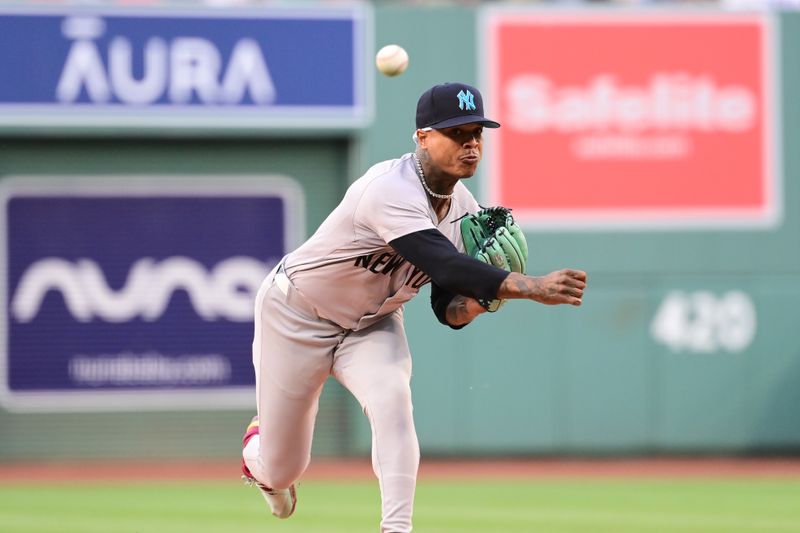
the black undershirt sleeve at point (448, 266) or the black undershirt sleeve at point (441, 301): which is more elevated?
the black undershirt sleeve at point (448, 266)

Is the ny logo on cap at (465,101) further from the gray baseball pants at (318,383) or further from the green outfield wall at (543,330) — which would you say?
the green outfield wall at (543,330)

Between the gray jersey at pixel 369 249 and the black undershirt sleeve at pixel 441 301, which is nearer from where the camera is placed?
the gray jersey at pixel 369 249

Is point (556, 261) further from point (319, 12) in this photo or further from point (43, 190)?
point (43, 190)

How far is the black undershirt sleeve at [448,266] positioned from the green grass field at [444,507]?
2.92 metres

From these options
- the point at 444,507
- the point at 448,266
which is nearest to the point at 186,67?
the point at 444,507

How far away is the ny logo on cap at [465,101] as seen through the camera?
4.79 metres

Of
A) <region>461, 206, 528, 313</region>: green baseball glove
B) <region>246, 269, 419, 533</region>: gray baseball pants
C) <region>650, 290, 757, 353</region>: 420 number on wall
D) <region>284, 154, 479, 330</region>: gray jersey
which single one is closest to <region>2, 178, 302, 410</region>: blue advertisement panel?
<region>650, 290, 757, 353</region>: 420 number on wall

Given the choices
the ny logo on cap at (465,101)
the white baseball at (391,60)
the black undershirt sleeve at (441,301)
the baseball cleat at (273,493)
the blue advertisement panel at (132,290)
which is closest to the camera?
the ny logo on cap at (465,101)

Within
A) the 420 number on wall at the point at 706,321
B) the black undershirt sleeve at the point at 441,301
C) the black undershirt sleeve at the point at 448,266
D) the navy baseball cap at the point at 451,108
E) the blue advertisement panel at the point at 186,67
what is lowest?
the 420 number on wall at the point at 706,321

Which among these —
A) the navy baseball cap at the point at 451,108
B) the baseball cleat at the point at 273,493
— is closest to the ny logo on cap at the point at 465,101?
the navy baseball cap at the point at 451,108

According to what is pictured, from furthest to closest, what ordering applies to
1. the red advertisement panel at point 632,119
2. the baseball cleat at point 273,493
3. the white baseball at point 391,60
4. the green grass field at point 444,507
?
the red advertisement panel at point 632,119, the green grass field at point 444,507, the white baseball at point 391,60, the baseball cleat at point 273,493

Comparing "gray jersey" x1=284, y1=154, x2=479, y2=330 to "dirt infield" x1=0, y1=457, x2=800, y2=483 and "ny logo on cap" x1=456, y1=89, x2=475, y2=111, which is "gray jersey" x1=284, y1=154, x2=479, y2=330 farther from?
"dirt infield" x1=0, y1=457, x2=800, y2=483

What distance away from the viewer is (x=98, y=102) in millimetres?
11406

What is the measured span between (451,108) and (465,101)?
0.07m
